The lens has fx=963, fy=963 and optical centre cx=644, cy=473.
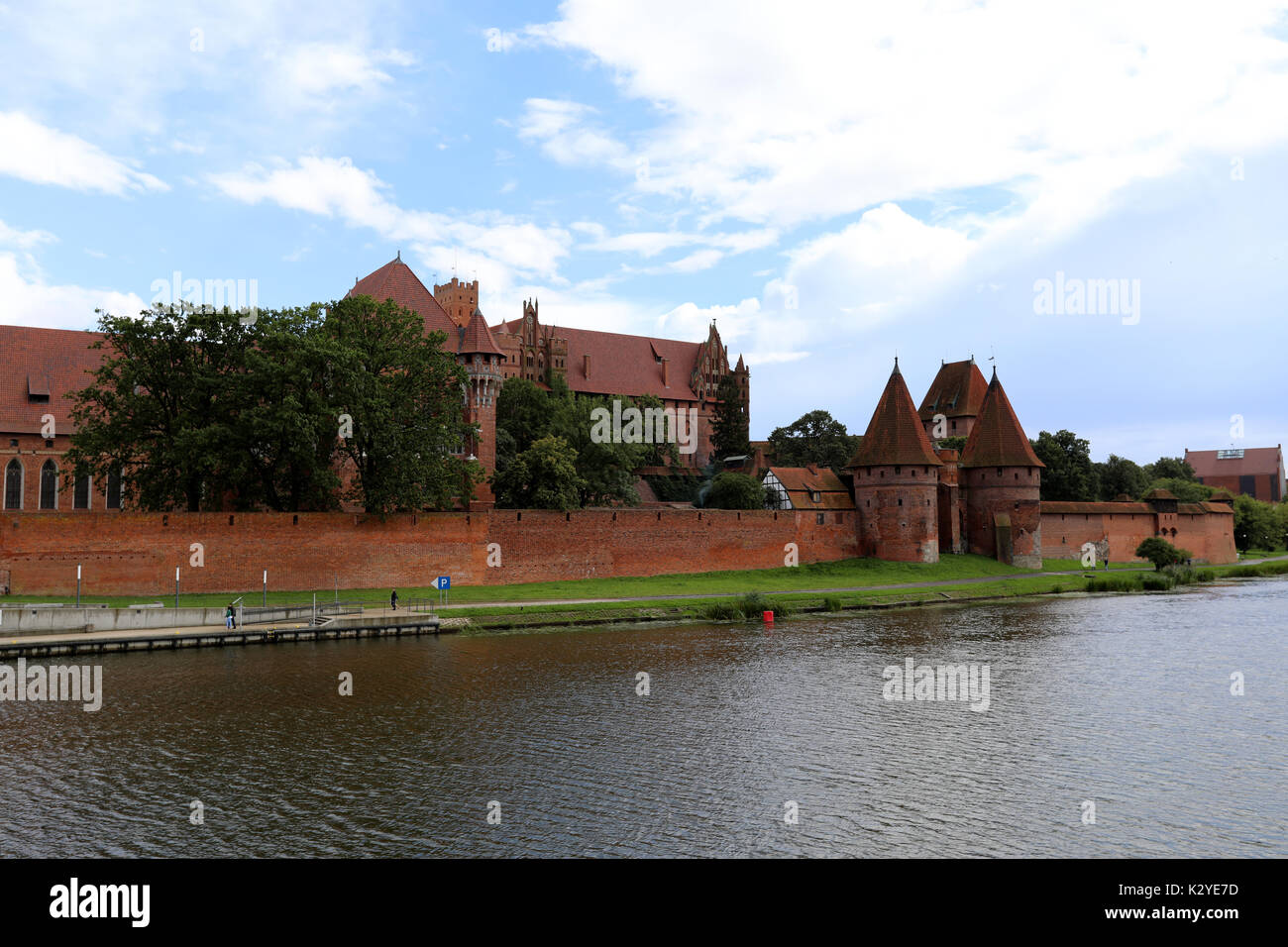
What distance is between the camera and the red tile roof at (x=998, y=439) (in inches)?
2078

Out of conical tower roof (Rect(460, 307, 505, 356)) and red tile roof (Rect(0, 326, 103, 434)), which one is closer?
red tile roof (Rect(0, 326, 103, 434))

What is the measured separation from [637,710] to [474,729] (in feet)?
10.5

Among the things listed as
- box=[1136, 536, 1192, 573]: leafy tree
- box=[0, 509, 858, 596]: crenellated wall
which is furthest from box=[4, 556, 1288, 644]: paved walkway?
box=[0, 509, 858, 596]: crenellated wall

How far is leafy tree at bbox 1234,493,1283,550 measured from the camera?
75312 mm

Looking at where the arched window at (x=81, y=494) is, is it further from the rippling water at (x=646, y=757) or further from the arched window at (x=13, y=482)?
the rippling water at (x=646, y=757)

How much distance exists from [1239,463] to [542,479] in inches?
4586

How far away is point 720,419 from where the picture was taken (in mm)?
76375

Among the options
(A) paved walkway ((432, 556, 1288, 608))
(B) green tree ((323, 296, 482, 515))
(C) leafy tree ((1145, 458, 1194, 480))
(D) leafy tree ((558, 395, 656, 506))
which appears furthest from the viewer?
(C) leafy tree ((1145, 458, 1194, 480))

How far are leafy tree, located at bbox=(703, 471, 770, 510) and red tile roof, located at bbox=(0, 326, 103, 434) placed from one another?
31820mm

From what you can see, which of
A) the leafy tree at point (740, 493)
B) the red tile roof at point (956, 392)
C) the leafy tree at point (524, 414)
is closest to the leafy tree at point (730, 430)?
the red tile roof at point (956, 392)

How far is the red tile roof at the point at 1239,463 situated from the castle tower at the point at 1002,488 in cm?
8580

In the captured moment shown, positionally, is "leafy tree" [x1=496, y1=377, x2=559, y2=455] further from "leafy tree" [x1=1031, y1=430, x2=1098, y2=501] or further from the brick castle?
"leafy tree" [x1=1031, y1=430, x2=1098, y2=501]

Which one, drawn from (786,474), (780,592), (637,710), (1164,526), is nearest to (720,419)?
(786,474)
